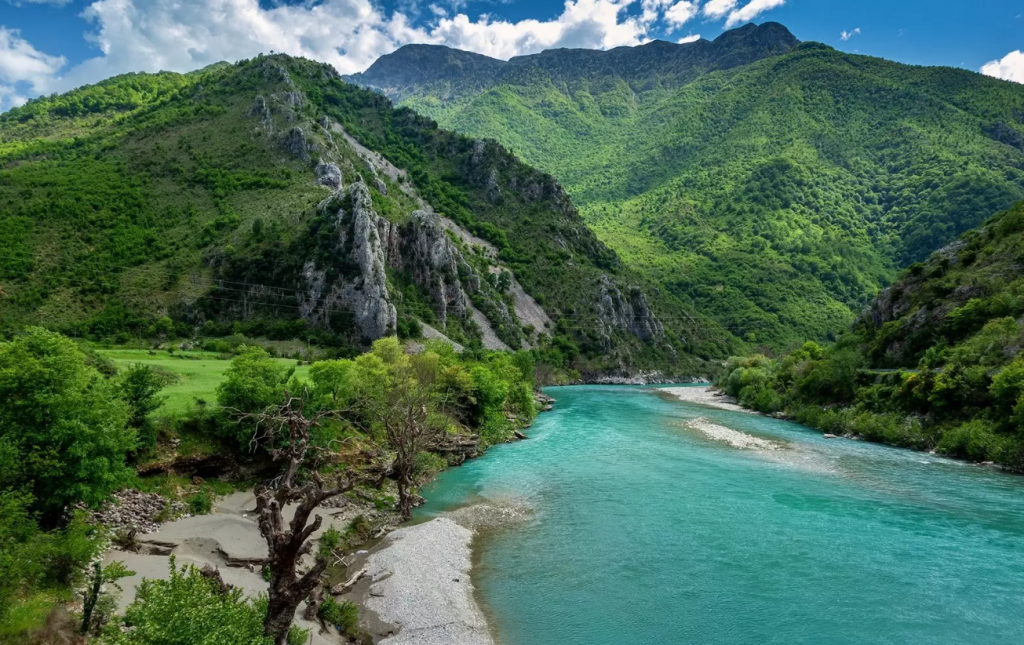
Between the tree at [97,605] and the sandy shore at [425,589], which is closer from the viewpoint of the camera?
the tree at [97,605]

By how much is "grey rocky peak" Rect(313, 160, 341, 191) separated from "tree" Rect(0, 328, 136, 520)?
106545mm

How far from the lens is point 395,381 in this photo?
41.6 meters

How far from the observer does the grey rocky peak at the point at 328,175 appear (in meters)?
117

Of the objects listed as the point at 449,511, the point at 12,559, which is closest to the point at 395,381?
the point at 449,511

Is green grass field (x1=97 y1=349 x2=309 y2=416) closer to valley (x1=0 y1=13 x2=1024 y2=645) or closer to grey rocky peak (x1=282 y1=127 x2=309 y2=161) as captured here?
valley (x1=0 y1=13 x2=1024 y2=645)

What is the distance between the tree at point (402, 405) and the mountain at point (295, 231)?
40611 mm

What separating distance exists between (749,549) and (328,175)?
117m

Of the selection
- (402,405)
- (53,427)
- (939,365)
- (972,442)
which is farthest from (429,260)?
(53,427)

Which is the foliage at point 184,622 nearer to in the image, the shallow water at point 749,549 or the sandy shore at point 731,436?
the shallow water at point 749,549

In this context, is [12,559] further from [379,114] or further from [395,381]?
[379,114]

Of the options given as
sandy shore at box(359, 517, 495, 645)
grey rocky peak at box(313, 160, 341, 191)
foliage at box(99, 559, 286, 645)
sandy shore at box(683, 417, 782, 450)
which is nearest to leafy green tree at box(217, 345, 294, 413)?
sandy shore at box(359, 517, 495, 645)

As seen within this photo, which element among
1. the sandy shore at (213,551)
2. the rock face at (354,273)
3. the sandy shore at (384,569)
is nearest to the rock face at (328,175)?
the rock face at (354,273)

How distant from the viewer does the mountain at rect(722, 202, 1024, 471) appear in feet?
132

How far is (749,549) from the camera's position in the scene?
22547 mm
